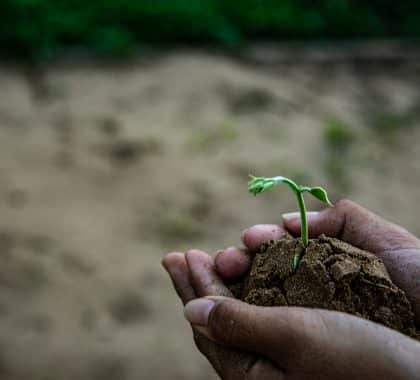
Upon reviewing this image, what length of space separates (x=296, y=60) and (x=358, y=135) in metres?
1.29

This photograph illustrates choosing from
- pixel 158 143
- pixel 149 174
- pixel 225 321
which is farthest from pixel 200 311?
pixel 158 143

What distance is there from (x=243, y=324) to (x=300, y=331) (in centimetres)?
13

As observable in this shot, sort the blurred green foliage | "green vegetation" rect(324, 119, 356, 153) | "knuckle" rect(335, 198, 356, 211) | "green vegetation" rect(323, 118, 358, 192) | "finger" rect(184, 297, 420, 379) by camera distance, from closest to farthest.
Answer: "finger" rect(184, 297, 420, 379) < "knuckle" rect(335, 198, 356, 211) < "green vegetation" rect(323, 118, 358, 192) < "green vegetation" rect(324, 119, 356, 153) < the blurred green foliage

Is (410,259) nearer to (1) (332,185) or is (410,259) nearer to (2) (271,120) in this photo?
(1) (332,185)

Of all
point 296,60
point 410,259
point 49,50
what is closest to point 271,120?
point 296,60

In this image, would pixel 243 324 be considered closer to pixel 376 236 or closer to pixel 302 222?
pixel 302 222

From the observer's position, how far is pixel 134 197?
152 inches

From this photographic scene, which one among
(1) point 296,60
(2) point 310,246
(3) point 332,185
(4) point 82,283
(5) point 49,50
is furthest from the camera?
(1) point 296,60

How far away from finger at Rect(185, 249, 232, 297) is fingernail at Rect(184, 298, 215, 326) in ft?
0.53

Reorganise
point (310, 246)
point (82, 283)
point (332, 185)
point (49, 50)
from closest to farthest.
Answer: point (310, 246)
point (82, 283)
point (332, 185)
point (49, 50)

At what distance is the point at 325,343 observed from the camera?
131cm

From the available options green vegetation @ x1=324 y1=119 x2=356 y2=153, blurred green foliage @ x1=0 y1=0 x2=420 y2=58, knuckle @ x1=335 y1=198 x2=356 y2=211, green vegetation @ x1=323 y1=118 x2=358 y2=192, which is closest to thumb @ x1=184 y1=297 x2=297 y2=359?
knuckle @ x1=335 y1=198 x2=356 y2=211

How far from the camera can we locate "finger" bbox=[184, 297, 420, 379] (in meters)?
1.31

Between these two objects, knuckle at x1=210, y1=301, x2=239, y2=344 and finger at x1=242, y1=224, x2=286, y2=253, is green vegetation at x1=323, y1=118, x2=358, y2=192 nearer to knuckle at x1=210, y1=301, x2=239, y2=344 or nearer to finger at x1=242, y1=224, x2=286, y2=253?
finger at x1=242, y1=224, x2=286, y2=253
